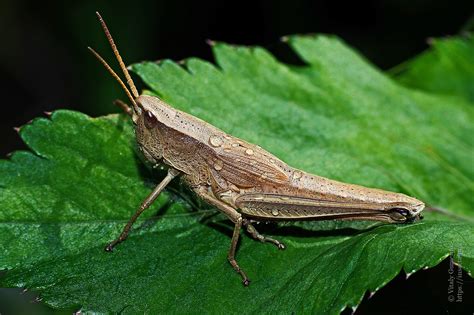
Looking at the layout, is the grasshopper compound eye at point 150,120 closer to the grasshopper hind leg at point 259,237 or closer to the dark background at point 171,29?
the grasshopper hind leg at point 259,237

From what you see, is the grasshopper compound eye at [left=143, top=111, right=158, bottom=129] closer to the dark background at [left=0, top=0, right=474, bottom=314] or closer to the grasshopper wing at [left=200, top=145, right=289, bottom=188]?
the grasshopper wing at [left=200, top=145, right=289, bottom=188]

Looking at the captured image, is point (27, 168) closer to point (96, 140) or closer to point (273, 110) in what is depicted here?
point (96, 140)

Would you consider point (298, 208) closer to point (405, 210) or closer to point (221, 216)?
point (221, 216)

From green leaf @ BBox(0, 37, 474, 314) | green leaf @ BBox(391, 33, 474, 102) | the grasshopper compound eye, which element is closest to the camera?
green leaf @ BBox(0, 37, 474, 314)

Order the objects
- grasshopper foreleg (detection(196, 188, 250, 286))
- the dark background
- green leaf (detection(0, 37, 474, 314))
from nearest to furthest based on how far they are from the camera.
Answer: green leaf (detection(0, 37, 474, 314)) → grasshopper foreleg (detection(196, 188, 250, 286)) → the dark background

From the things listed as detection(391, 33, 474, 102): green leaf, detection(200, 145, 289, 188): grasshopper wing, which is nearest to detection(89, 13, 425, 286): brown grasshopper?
detection(200, 145, 289, 188): grasshopper wing

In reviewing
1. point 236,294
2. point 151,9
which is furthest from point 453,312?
point 151,9

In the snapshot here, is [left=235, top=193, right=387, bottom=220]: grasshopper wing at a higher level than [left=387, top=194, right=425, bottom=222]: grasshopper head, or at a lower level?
lower

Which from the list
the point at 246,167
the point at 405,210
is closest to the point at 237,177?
the point at 246,167
